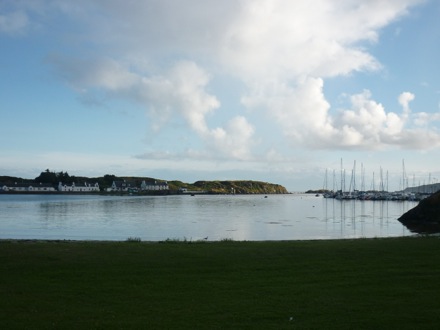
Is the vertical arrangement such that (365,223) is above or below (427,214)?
below

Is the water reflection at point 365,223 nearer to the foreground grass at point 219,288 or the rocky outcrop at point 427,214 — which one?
the rocky outcrop at point 427,214

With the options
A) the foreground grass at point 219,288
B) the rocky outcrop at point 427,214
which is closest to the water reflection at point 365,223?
the rocky outcrop at point 427,214

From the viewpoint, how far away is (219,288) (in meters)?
14.1

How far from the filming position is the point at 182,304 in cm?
1216

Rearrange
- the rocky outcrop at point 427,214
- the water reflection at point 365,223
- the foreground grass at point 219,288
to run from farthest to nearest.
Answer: the rocky outcrop at point 427,214 → the water reflection at point 365,223 → the foreground grass at point 219,288

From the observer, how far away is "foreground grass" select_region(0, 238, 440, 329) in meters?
10.7

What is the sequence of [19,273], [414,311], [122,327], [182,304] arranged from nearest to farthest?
[122,327] → [414,311] → [182,304] → [19,273]

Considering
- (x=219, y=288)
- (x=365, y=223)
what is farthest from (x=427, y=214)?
(x=219, y=288)

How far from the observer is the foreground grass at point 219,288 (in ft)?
35.2

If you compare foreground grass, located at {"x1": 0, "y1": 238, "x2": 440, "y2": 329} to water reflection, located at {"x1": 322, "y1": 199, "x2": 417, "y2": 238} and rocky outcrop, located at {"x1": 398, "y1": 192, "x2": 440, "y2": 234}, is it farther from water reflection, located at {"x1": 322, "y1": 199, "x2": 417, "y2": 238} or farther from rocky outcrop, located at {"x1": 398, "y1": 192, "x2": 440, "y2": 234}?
rocky outcrop, located at {"x1": 398, "y1": 192, "x2": 440, "y2": 234}

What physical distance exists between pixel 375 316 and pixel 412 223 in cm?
4972

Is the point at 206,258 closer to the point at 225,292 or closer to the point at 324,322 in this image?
the point at 225,292

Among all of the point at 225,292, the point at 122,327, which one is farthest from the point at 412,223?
the point at 122,327

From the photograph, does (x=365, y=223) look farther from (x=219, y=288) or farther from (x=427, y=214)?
(x=219, y=288)
